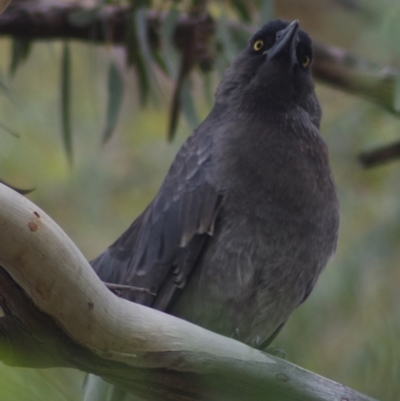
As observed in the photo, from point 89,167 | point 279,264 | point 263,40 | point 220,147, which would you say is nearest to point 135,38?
point 263,40

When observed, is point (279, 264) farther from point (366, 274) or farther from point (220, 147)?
point (366, 274)

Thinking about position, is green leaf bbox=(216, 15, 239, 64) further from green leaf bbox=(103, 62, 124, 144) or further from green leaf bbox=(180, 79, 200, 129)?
green leaf bbox=(103, 62, 124, 144)

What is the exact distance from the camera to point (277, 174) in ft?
10.4

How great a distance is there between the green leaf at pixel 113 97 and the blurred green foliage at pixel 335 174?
0.09 feet

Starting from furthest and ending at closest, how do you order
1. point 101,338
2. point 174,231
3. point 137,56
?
point 137,56, point 174,231, point 101,338

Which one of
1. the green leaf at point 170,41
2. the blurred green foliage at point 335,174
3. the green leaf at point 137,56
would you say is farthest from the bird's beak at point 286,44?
the green leaf at point 137,56

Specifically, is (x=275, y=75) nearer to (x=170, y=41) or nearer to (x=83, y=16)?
(x=170, y=41)

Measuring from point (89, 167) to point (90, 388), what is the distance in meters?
3.95

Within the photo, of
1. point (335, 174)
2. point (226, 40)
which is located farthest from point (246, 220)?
point (335, 174)

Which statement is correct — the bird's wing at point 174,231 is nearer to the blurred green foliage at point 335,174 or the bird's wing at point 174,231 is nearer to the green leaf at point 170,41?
the blurred green foliage at point 335,174

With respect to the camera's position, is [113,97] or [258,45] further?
[113,97]

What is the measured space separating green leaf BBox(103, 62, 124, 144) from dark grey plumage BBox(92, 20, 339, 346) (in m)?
0.99

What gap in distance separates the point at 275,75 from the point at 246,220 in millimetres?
757

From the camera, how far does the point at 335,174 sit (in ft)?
20.3
